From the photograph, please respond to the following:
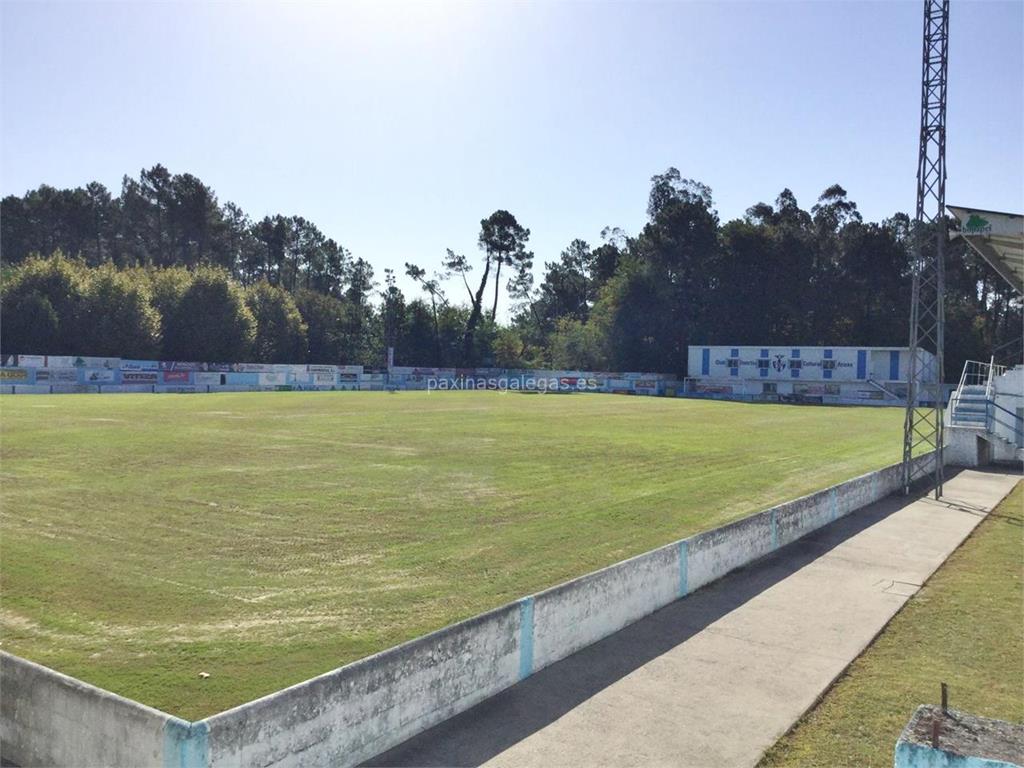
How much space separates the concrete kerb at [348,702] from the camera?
5.20m

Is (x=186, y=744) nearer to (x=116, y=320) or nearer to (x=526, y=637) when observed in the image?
(x=526, y=637)

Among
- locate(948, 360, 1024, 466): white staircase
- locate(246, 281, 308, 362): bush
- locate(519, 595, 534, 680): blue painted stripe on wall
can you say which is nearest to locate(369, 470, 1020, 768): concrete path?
locate(519, 595, 534, 680): blue painted stripe on wall

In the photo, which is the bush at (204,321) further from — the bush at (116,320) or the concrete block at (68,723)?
the concrete block at (68,723)

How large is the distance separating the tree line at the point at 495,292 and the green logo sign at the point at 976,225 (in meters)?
70.6

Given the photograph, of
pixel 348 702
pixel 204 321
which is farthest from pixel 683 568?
pixel 204 321

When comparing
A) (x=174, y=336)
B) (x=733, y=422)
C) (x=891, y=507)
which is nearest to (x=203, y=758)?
(x=891, y=507)

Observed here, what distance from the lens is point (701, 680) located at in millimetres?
8070

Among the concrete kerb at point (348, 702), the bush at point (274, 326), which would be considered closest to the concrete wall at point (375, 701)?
the concrete kerb at point (348, 702)

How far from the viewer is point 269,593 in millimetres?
10336

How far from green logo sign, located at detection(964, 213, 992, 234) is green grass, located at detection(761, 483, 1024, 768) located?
983 cm

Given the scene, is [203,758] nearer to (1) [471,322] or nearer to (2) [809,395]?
(2) [809,395]

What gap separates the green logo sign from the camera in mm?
18906

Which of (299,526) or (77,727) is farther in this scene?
→ (299,526)

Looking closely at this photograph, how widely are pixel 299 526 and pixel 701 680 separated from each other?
331 inches
